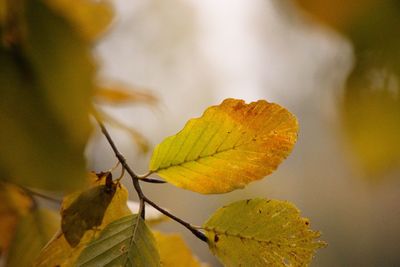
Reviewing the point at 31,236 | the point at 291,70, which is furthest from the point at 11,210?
the point at 291,70

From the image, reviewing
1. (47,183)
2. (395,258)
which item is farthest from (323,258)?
(47,183)

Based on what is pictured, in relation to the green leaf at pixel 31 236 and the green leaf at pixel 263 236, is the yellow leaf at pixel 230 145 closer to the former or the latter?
the green leaf at pixel 263 236

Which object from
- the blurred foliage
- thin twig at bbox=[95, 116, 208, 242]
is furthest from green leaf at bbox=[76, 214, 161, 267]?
the blurred foliage

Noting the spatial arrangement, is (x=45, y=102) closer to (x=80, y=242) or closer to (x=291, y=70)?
(x=80, y=242)

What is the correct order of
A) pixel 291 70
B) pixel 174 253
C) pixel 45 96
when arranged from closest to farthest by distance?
1. pixel 45 96
2. pixel 174 253
3. pixel 291 70

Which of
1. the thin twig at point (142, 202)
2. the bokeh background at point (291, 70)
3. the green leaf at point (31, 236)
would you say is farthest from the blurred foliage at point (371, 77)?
the green leaf at point (31, 236)
